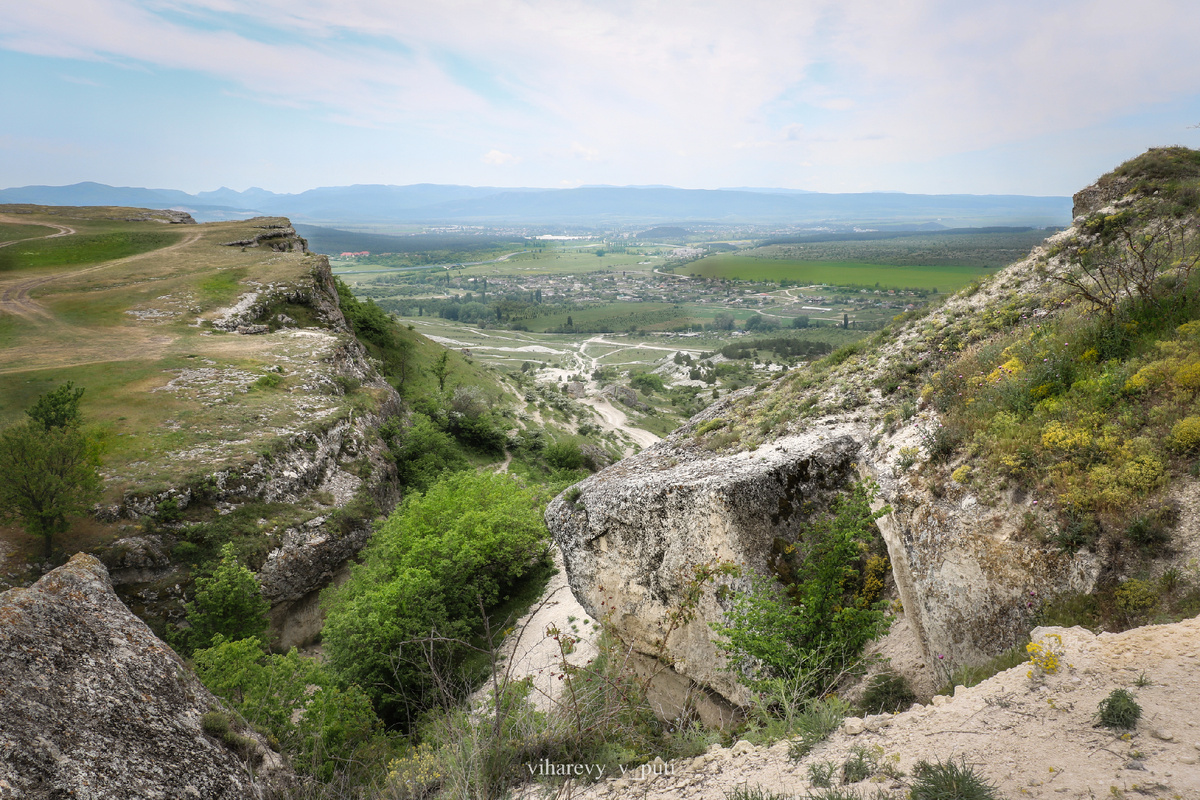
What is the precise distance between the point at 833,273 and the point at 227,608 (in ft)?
474

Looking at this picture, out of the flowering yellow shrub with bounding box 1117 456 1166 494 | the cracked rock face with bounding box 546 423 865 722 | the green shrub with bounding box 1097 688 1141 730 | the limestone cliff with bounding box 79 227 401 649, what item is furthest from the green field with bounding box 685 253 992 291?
the green shrub with bounding box 1097 688 1141 730

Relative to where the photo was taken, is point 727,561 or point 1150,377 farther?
point 727,561

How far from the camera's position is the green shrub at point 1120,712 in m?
6.04

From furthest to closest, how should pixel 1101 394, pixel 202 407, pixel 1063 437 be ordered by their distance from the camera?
pixel 202 407, pixel 1101 394, pixel 1063 437

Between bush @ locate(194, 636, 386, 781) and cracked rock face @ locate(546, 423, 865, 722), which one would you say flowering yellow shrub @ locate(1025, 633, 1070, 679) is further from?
bush @ locate(194, 636, 386, 781)

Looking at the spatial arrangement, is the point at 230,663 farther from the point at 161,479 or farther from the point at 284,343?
the point at 284,343

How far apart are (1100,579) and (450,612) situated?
21422 mm

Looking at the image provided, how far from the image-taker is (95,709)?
988 cm

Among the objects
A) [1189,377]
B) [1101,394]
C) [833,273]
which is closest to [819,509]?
[1101,394]

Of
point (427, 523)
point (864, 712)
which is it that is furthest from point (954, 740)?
point (427, 523)

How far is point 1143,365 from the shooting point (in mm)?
9617

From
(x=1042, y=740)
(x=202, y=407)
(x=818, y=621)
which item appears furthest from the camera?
(x=202, y=407)

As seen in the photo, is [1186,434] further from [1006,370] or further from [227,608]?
[227,608]

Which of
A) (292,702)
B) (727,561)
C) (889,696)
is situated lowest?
(292,702)
